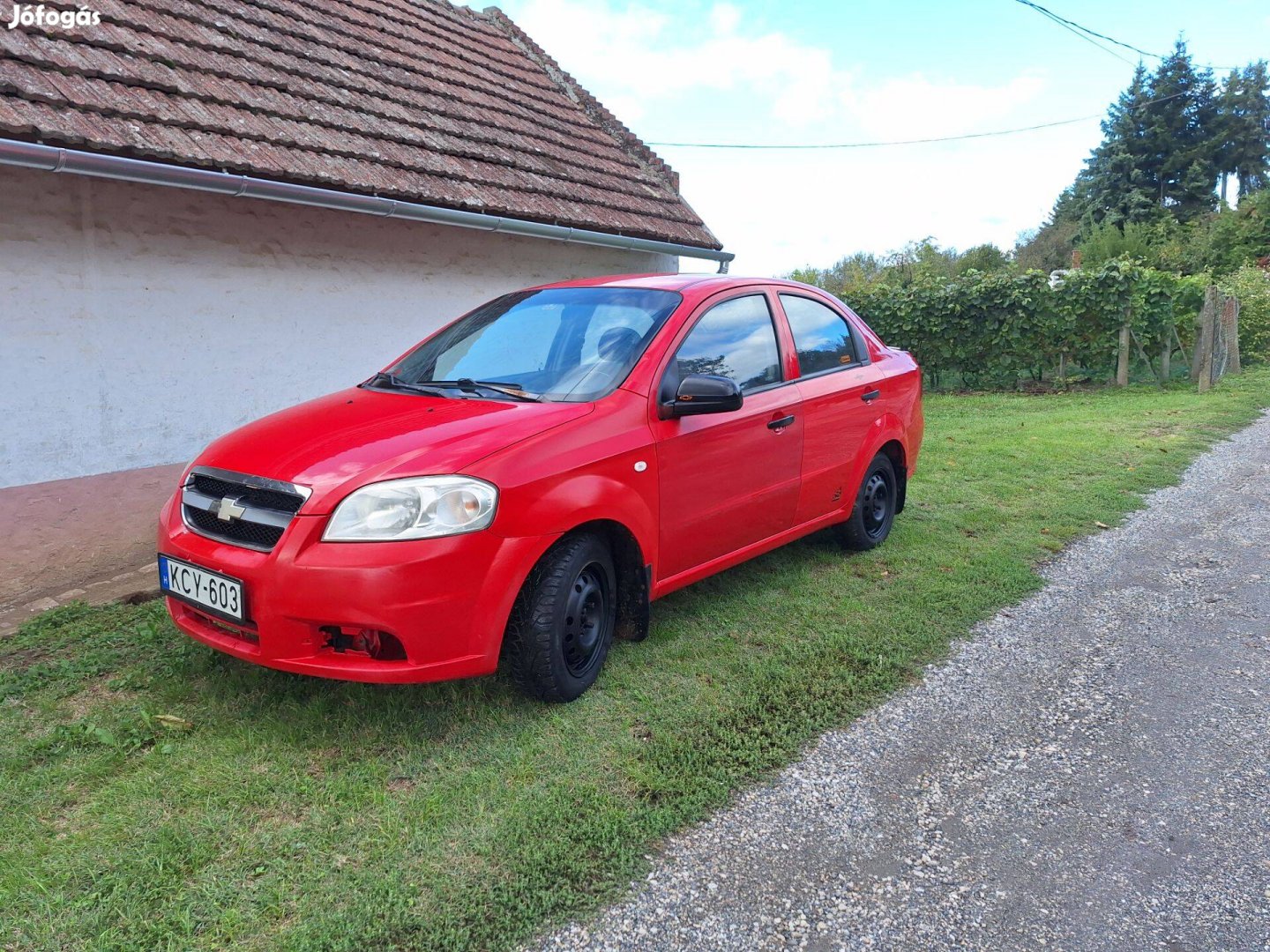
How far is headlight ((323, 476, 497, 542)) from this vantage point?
2736mm

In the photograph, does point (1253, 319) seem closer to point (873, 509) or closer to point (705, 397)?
point (873, 509)

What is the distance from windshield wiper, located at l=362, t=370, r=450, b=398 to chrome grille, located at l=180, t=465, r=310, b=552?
2.91ft

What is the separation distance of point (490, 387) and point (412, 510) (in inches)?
37.1

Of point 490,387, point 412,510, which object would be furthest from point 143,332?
point 412,510

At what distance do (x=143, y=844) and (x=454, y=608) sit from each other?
1082mm

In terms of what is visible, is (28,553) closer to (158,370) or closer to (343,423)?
(158,370)

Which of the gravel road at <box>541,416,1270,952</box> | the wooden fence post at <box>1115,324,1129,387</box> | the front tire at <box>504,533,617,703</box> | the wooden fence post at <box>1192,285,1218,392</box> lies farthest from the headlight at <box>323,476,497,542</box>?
the wooden fence post at <box>1192,285,1218,392</box>

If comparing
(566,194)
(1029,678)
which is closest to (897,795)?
(1029,678)

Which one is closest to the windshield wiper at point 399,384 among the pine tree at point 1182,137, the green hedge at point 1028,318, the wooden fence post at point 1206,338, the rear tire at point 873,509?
the rear tire at point 873,509

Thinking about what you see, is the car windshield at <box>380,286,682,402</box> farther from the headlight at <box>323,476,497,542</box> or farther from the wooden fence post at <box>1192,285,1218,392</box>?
the wooden fence post at <box>1192,285,1218,392</box>

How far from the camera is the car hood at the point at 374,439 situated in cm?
281

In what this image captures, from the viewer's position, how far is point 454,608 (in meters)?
2.77

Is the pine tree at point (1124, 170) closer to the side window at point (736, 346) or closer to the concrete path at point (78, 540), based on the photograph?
the side window at point (736, 346)

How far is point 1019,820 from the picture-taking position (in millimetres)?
2594
